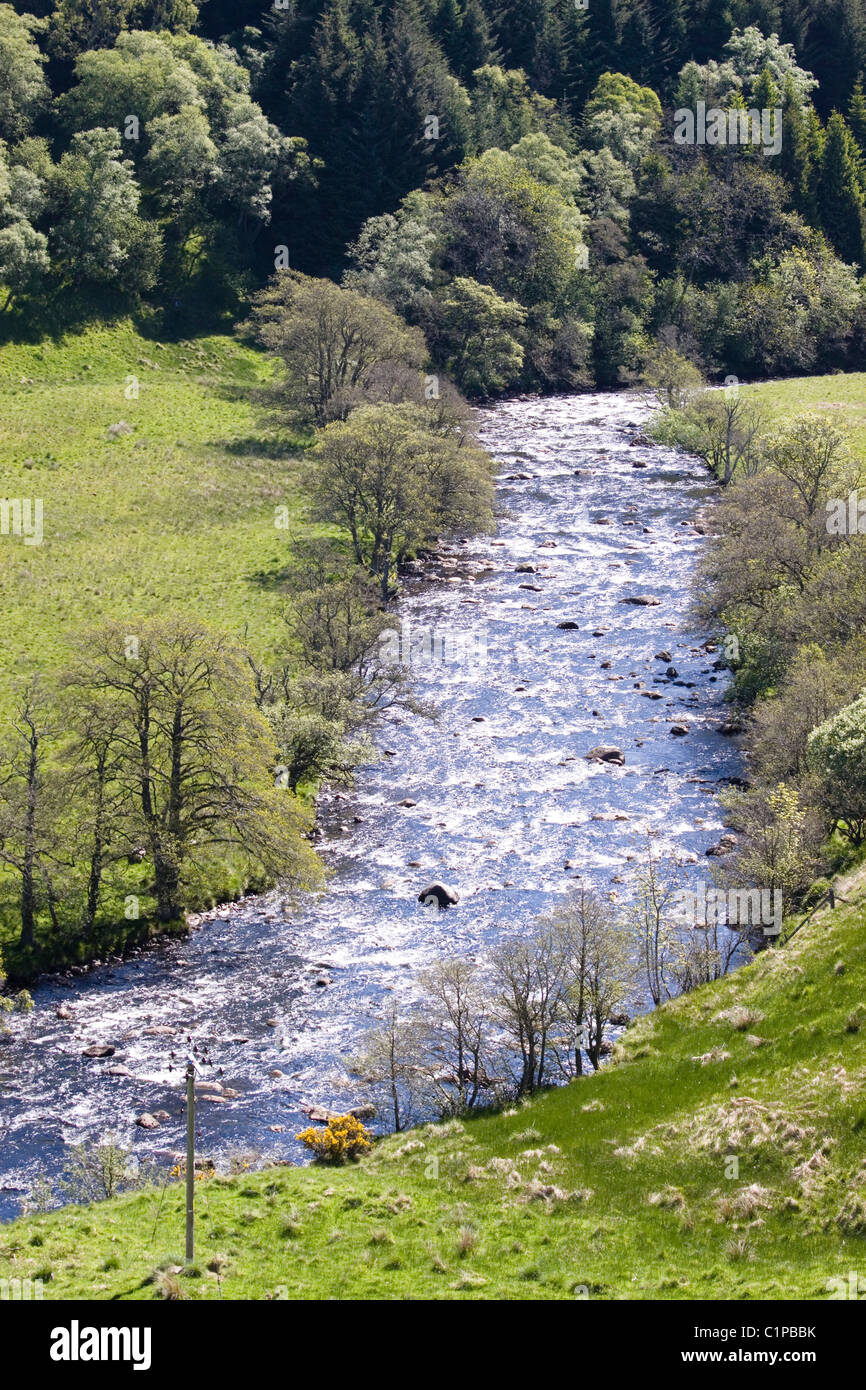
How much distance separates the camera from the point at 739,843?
54406mm

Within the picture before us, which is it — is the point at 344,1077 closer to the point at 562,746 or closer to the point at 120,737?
the point at 120,737

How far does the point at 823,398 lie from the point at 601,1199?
9791 centimetres

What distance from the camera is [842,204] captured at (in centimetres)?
14912

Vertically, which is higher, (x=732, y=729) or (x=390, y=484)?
(x=390, y=484)

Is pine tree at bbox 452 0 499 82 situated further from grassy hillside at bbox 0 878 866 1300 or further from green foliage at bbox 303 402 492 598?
grassy hillside at bbox 0 878 866 1300

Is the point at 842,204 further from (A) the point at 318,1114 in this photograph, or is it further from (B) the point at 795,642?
(A) the point at 318,1114

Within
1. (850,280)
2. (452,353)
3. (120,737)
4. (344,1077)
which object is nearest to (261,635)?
(120,737)

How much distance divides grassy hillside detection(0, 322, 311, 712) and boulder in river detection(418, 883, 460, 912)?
21.9m

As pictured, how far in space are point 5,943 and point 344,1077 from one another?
13.1 meters

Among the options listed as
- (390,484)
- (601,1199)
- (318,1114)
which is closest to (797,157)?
(390,484)

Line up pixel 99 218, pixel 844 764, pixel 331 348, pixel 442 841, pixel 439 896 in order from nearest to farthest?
pixel 844 764 < pixel 439 896 < pixel 442 841 < pixel 331 348 < pixel 99 218

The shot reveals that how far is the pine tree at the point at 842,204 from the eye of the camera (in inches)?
5866

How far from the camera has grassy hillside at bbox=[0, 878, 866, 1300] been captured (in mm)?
31234

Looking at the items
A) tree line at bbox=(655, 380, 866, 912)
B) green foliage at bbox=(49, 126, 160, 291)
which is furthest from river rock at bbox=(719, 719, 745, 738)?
green foliage at bbox=(49, 126, 160, 291)
